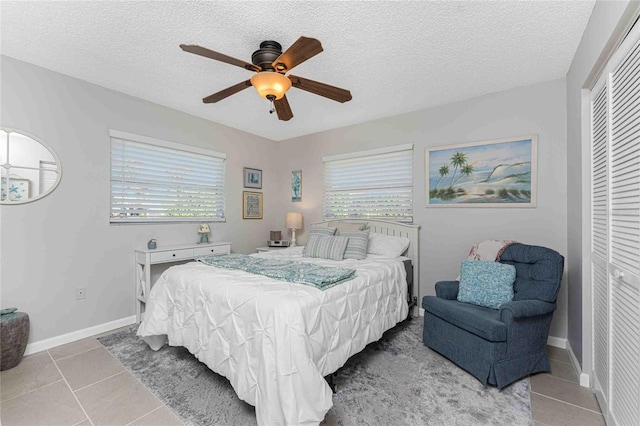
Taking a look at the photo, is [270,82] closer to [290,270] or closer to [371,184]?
[290,270]

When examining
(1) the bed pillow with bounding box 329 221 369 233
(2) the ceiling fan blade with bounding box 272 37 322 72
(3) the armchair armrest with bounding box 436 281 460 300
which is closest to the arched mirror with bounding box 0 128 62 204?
(2) the ceiling fan blade with bounding box 272 37 322 72

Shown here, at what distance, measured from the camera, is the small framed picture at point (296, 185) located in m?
4.61

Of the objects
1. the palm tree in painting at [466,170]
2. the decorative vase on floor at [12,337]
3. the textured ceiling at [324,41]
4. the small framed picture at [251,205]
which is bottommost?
the decorative vase on floor at [12,337]

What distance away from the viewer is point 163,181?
343 centimetres

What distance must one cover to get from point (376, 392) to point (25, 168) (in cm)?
346

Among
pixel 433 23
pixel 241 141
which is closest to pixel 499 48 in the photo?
pixel 433 23

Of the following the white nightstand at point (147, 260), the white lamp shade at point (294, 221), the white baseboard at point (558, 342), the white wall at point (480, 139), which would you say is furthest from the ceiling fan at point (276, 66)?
the white baseboard at point (558, 342)

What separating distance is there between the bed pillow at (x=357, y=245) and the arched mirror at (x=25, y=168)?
2.94 metres

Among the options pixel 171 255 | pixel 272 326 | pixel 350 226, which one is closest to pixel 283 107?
pixel 272 326

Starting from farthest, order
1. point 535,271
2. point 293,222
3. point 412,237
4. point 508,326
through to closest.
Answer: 1. point 293,222
2. point 412,237
3. point 535,271
4. point 508,326

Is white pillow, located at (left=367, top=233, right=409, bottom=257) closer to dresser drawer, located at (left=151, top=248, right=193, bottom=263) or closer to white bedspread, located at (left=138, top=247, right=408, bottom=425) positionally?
white bedspread, located at (left=138, top=247, right=408, bottom=425)

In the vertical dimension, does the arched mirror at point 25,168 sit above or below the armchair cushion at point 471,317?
above

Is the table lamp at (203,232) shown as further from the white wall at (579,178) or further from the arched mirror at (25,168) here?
the white wall at (579,178)

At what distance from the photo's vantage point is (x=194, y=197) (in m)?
3.74
